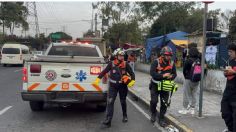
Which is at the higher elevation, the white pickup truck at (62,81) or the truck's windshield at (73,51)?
the truck's windshield at (73,51)

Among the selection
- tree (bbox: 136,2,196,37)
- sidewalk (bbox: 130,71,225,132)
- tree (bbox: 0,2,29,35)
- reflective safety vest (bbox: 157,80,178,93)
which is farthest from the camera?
tree (bbox: 0,2,29,35)

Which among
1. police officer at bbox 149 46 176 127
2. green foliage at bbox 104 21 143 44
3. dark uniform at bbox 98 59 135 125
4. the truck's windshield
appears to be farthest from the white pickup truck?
green foliage at bbox 104 21 143 44

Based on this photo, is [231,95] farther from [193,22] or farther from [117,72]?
[193,22]

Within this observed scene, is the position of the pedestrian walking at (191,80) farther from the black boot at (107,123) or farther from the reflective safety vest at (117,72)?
the black boot at (107,123)

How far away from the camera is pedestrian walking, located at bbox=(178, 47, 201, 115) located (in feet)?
26.0

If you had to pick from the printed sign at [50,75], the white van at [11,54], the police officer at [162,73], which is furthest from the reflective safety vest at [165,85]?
the white van at [11,54]

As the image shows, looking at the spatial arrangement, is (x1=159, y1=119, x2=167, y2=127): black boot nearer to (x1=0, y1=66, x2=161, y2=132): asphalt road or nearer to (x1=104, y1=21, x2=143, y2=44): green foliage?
(x1=0, y1=66, x2=161, y2=132): asphalt road

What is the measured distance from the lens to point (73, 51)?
31.9 ft

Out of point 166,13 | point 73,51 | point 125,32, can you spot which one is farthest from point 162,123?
point 166,13

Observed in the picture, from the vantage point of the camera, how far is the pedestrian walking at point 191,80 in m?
7.94

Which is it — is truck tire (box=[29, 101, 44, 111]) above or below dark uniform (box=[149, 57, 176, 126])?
below

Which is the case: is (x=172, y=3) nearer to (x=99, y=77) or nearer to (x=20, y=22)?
(x=20, y=22)

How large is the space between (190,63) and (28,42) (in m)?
67.2

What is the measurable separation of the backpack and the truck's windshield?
2.95 meters
